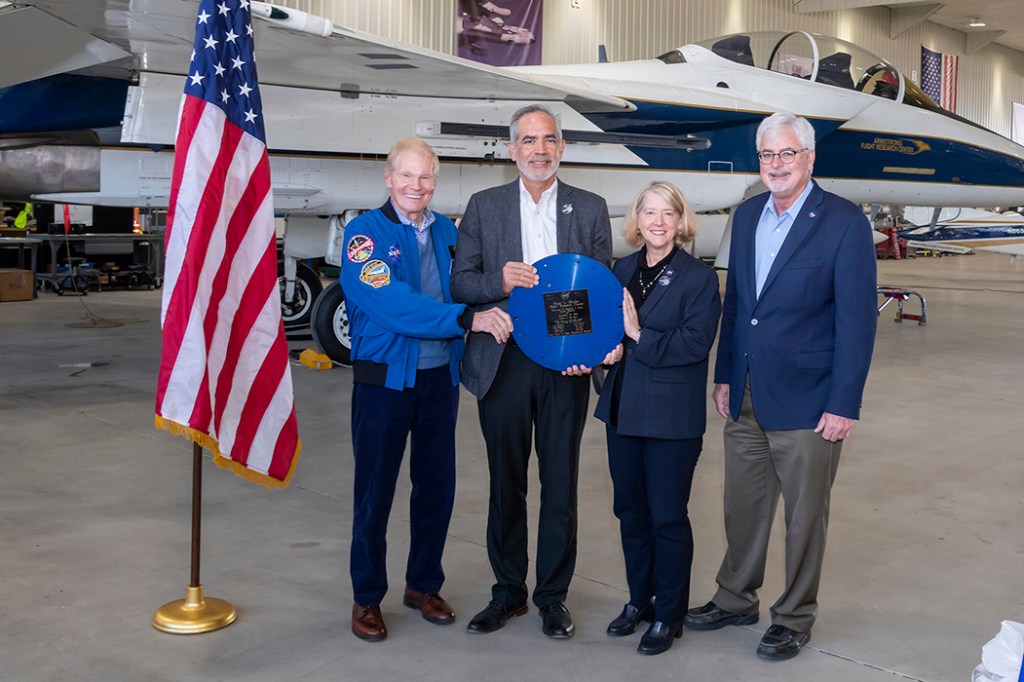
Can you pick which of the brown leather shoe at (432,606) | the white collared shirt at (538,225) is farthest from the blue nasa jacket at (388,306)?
the brown leather shoe at (432,606)

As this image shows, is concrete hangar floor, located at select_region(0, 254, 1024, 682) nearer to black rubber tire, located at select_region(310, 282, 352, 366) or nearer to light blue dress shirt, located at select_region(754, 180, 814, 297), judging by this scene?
black rubber tire, located at select_region(310, 282, 352, 366)

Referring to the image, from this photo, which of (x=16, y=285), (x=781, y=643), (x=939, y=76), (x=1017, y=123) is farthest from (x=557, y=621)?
(x=1017, y=123)

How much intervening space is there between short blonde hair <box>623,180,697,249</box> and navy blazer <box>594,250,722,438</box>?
0.07m

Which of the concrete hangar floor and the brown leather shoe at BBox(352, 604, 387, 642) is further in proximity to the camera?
the brown leather shoe at BBox(352, 604, 387, 642)

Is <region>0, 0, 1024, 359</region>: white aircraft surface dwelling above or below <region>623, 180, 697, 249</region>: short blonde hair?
above

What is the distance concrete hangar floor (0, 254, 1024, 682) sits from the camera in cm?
290

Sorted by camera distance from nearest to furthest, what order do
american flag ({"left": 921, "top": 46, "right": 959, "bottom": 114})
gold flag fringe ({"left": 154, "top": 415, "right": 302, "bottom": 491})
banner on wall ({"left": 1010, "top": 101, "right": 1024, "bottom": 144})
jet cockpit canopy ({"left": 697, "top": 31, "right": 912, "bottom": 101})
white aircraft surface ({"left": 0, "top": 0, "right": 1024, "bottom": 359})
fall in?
gold flag fringe ({"left": 154, "top": 415, "right": 302, "bottom": 491})
white aircraft surface ({"left": 0, "top": 0, "right": 1024, "bottom": 359})
jet cockpit canopy ({"left": 697, "top": 31, "right": 912, "bottom": 101})
american flag ({"left": 921, "top": 46, "right": 959, "bottom": 114})
banner on wall ({"left": 1010, "top": 101, "right": 1024, "bottom": 144})

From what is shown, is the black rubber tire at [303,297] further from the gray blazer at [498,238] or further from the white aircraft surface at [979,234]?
the white aircraft surface at [979,234]

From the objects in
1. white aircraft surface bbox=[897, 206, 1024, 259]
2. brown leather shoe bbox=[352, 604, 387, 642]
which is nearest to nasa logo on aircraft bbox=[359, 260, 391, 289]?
brown leather shoe bbox=[352, 604, 387, 642]

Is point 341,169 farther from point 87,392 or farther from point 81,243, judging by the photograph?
point 81,243

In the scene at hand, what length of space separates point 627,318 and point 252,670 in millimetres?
1548

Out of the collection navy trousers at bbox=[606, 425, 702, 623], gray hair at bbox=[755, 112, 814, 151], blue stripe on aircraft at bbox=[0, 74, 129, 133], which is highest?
blue stripe on aircraft at bbox=[0, 74, 129, 133]

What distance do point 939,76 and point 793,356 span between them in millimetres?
35874

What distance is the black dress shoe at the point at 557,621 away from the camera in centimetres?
307
